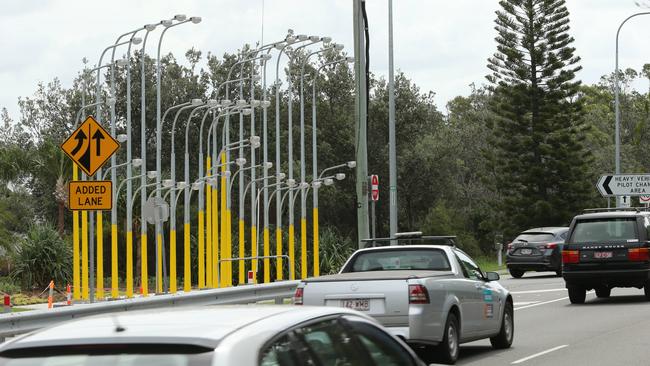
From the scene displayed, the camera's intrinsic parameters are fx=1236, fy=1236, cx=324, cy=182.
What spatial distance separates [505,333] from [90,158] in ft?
21.9

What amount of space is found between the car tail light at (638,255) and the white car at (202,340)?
19130 mm

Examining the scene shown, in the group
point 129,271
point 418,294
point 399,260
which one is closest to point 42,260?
point 129,271

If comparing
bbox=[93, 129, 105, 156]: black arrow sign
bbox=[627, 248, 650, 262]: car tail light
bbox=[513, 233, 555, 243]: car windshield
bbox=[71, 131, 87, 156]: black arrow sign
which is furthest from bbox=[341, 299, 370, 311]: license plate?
bbox=[513, 233, 555, 243]: car windshield

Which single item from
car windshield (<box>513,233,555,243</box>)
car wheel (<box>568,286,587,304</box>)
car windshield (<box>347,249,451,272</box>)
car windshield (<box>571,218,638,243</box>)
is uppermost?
car windshield (<box>571,218,638,243</box>)

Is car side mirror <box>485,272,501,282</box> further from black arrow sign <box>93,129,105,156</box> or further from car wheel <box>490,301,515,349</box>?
black arrow sign <box>93,129,105,156</box>

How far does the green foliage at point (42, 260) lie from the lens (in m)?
44.7

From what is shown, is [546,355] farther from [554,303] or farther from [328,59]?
[328,59]

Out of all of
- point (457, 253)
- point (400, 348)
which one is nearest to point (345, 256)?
point (457, 253)

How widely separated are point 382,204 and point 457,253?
56698mm

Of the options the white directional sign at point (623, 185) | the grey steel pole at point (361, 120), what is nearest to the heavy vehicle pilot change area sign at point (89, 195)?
the grey steel pole at point (361, 120)

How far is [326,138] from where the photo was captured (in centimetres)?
7206

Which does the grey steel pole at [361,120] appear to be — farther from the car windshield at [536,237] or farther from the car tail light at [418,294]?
the car windshield at [536,237]

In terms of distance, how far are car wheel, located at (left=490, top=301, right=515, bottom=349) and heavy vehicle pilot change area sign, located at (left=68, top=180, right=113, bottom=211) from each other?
6.11 metres

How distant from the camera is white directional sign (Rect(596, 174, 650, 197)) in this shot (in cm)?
A: 4662
